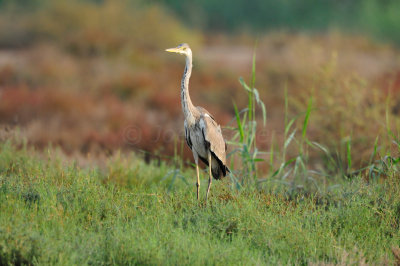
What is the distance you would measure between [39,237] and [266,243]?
1816mm

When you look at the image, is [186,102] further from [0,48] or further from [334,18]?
[334,18]

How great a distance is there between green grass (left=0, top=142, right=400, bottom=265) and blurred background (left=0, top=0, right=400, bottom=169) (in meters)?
1.57

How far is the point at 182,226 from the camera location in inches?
181

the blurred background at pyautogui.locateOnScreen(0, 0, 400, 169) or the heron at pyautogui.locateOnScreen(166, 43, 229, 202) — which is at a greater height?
the heron at pyautogui.locateOnScreen(166, 43, 229, 202)

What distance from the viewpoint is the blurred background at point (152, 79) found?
30.0 feet

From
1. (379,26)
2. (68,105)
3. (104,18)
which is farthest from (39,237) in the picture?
(379,26)

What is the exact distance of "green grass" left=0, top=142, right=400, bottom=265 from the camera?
388cm

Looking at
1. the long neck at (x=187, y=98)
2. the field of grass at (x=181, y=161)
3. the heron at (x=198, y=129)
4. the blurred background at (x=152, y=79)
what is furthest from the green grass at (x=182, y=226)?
the blurred background at (x=152, y=79)

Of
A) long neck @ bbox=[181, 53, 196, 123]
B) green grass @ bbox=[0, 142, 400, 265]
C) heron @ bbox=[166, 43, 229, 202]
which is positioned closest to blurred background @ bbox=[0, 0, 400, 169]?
heron @ bbox=[166, 43, 229, 202]

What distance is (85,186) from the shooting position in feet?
16.5

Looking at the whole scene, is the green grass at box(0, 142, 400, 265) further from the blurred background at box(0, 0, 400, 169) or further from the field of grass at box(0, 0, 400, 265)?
the blurred background at box(0, 0, 400, 169)

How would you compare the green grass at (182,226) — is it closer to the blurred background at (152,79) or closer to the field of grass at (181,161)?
the field of grass at (181,161)

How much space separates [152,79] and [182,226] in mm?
10948

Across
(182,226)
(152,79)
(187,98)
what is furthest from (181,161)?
(152,79)
